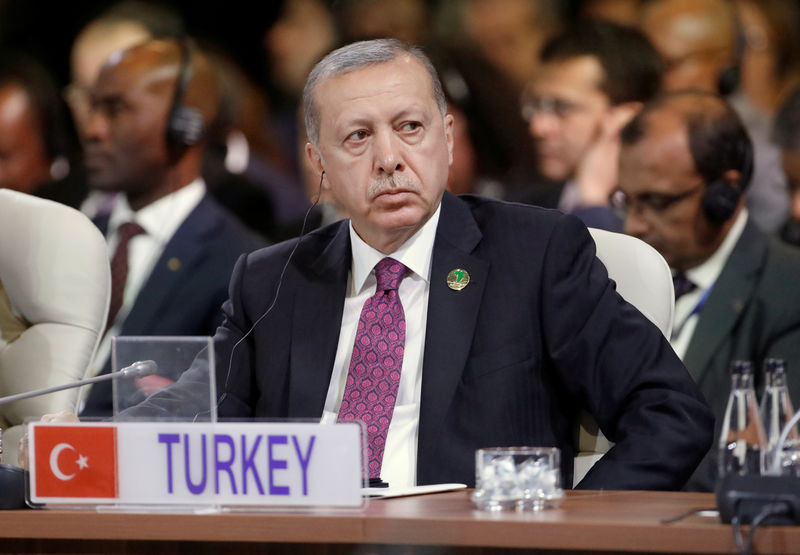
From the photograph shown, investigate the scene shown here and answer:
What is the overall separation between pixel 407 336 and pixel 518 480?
0.73 meters

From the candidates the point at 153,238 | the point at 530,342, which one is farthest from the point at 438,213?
the point at 153,238

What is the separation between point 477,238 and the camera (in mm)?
2209

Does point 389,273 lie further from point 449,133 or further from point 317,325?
point 449,133

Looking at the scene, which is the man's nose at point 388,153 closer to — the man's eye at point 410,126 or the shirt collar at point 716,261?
the man's eye at point 410,126

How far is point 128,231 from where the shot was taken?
4285mm

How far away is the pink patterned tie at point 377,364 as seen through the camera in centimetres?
207

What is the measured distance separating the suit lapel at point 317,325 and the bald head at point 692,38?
1.81m

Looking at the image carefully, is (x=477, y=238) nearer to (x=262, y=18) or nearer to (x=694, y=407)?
(x=694, y=407)

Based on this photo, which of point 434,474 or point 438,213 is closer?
point 434,474

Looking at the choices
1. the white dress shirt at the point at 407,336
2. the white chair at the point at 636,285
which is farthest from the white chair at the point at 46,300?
the white chair at the point at 636,285

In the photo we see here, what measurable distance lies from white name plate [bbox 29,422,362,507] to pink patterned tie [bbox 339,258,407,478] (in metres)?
0.63

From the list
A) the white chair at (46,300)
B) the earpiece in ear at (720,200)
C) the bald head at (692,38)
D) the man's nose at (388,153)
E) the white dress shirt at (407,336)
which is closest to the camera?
the white dress shirt at (407,336)

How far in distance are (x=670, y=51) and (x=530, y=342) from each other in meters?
2.00

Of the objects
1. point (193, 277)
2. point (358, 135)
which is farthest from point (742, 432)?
point (193, 277)
